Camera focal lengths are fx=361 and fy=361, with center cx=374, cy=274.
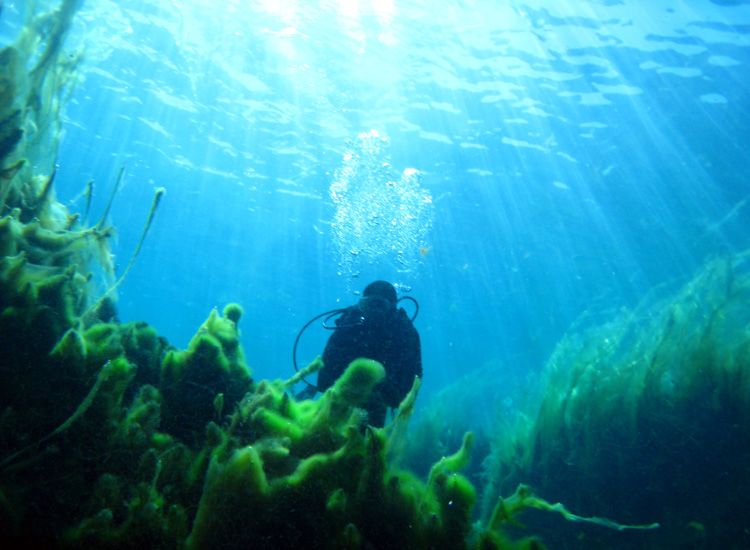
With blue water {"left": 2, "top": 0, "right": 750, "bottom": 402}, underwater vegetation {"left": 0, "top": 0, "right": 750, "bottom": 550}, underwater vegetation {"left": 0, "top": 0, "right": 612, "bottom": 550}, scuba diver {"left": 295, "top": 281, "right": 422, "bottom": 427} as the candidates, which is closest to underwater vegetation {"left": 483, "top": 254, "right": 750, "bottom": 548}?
underwater vegetation {"left": 0, "top": 0, "right": 750, "bottom": 550}

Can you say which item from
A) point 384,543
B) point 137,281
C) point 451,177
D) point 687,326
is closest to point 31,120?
point 384,543

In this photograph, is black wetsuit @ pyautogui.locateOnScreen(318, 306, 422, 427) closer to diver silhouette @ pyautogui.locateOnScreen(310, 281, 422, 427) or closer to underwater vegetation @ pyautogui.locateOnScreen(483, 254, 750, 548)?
diver silhouette @ pyautogui.locateOnScreen(310, 281, 422, 427)

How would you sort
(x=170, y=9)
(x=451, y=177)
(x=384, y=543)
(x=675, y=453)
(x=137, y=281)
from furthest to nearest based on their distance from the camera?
(x=137, y=281), (x=451, y=177), (x=170, y=9), (x=675, y=453), (x=384, y=543)

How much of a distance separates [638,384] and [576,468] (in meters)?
1.62

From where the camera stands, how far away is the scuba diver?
152 inches

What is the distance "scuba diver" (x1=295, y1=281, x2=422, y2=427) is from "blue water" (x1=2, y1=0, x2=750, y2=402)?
2.05m

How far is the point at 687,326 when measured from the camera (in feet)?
20.4

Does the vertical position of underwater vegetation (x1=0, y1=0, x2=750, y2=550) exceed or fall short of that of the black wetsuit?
it exceeds it

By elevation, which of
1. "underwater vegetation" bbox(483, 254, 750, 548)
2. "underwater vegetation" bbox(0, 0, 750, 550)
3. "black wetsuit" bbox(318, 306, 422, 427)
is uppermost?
"underwater vegetation" bbox(0, 0, 750, 550)

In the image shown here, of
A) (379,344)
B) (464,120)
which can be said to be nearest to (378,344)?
(379,344)

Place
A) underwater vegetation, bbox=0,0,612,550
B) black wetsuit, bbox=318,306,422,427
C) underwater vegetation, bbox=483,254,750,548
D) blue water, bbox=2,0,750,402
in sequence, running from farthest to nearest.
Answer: blue water, bbox=2,0,750,402 < underwater vegetation, bbox=483,254,750,548 < black wetsuit, bbox=318,306,422,427 < underwater vegetation, bbox=0,0,612,550

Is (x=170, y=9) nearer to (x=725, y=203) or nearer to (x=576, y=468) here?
(x=576, y=468)

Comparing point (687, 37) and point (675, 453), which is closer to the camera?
point (675, 453)

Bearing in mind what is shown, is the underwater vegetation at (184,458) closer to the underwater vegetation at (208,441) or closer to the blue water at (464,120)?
the underwater vegetation at (208,441)
